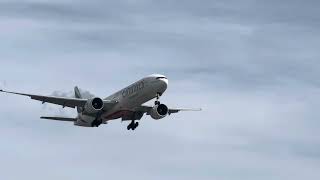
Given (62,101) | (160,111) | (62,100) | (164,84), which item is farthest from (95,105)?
(164,84)

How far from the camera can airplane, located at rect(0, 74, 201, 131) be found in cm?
10969

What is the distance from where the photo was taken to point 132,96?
367 feet

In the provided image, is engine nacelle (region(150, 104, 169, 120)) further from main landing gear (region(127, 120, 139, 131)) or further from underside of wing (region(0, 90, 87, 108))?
underside of wing (region(0, 90, 87, 108))

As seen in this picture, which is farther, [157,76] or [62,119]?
[62,119]

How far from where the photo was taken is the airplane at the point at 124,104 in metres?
110

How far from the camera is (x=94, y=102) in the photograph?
114m

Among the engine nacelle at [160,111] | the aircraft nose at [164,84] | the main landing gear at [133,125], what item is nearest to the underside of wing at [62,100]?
the main landing gear at [133,125]

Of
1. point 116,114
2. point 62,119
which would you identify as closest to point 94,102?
point 116,114

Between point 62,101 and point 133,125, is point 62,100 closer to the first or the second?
point 62,101

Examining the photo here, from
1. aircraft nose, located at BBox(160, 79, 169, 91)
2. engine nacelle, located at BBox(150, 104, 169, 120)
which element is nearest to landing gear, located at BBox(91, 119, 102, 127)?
engine nacelle, located at BBox(150, 104, 169, 120)

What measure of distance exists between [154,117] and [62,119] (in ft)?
55.5

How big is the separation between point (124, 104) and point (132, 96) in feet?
7.34

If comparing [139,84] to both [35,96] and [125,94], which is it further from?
[35,96]

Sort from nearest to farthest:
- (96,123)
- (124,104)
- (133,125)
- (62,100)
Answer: (124,104), (62,100), (96,123), (133,125)
